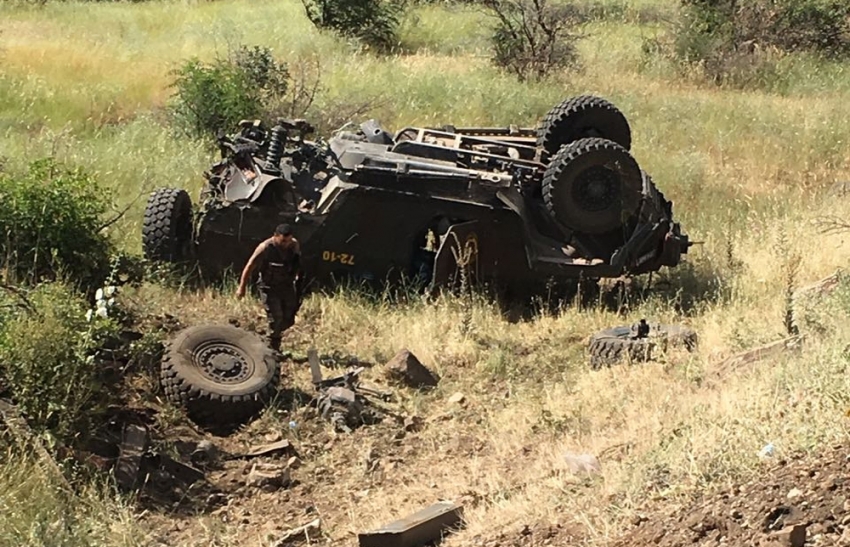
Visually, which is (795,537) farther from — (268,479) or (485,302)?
(485,302)

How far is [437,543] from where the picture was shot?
5734 millimetres

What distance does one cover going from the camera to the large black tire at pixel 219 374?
7.77 m

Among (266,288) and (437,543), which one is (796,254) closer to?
(266,288)

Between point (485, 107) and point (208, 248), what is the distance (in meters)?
7.83

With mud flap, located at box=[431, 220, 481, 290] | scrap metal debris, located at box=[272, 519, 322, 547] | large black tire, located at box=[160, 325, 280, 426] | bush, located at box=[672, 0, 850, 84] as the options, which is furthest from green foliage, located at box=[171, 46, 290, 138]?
bush, located at box=[672, 0, 850, 84]

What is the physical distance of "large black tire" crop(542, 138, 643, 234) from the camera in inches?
401

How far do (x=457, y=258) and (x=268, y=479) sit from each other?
3439 mm

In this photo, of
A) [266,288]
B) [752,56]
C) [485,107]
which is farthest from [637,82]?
[266,288]

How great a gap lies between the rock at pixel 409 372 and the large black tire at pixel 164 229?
2698 millimetres

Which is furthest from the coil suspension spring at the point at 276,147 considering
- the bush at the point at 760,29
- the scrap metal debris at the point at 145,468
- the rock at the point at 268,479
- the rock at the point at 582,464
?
the bush at the point at 760,29

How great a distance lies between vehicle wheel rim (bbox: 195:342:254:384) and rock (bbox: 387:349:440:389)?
120cm

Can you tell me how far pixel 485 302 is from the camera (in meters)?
10.1

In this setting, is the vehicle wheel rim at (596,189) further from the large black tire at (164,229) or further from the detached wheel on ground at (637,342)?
the large black tire at (164,229)

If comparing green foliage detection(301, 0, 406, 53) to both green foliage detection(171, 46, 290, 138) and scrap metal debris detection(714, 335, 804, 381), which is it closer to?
green foliage detection(171, 46, 290, 138)
